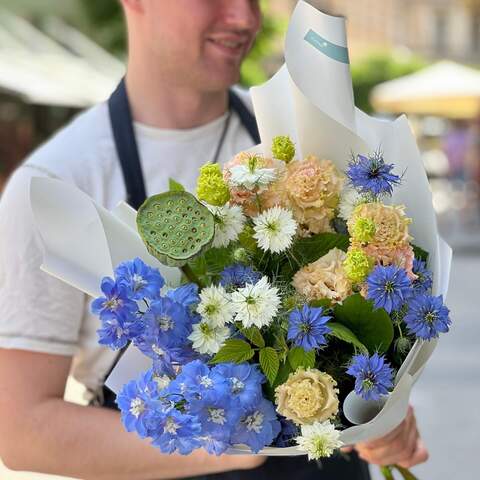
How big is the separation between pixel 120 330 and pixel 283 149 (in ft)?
1.16

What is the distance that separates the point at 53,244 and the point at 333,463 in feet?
2.68

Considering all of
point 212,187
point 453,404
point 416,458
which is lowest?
point 453,404

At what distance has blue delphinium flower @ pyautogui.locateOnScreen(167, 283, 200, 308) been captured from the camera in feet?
4.29

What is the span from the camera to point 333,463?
77.9 inches

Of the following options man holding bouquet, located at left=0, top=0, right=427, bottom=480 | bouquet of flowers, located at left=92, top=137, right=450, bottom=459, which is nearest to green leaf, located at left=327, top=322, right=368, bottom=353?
bouquet of flowers, located at left=92, top=137, right=450, bottom=459

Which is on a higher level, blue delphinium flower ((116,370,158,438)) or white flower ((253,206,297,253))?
white flower ((253,206,297,253))

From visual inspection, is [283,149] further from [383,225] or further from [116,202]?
[116,202]

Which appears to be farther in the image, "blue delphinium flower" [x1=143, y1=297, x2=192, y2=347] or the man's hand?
the man's hand

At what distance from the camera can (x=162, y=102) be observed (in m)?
1.97

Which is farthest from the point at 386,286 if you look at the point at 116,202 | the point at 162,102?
the point at 162,102

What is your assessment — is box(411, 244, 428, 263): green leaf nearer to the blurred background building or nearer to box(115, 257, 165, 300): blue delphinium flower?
box(115, 257, 165, 300): blue delphinium flower

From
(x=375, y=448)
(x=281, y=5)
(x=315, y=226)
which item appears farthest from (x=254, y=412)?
(x=281, y=5)

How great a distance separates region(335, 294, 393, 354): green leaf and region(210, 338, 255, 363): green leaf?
132mm

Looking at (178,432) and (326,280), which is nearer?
(178,432)
